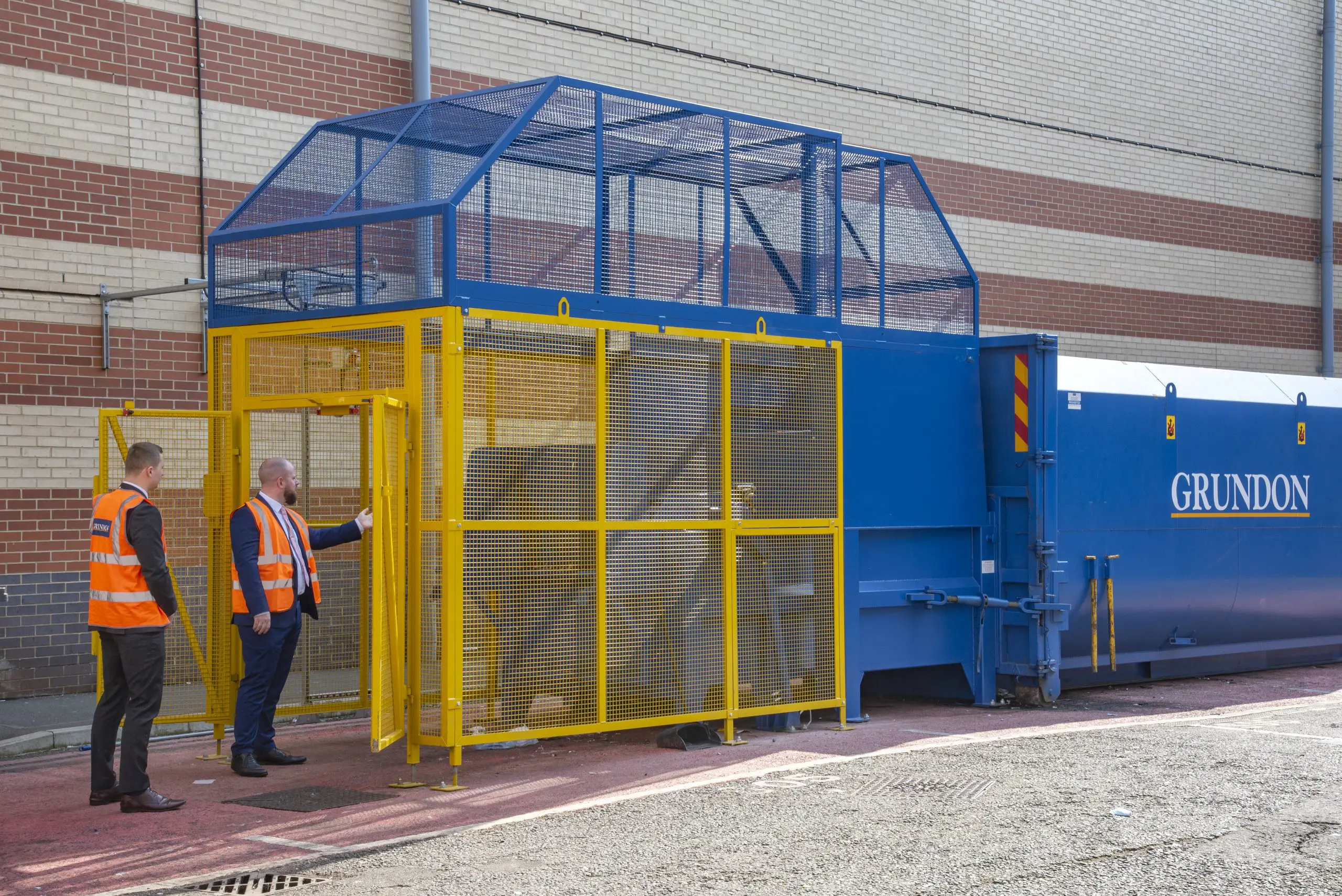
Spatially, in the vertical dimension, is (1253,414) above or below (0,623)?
above

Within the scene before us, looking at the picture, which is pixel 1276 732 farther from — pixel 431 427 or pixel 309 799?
pixel 309 799

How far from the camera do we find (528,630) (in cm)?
808

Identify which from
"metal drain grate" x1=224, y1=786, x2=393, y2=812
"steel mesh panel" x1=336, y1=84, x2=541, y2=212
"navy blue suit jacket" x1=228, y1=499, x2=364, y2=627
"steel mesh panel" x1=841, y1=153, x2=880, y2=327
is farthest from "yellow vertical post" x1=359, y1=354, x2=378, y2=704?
"steel mesh panel" x1=841, y1=153, x2=880, y2=327

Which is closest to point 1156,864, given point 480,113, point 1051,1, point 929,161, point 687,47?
point 480,113

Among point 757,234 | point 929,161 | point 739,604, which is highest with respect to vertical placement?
point 929,161

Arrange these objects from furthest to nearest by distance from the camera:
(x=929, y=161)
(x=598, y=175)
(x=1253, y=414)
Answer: (x=929, y=161)
(x=1253, y=414)
(x=598, y=175)

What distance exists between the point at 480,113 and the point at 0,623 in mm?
5696

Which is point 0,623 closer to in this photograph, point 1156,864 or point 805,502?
point 805,502

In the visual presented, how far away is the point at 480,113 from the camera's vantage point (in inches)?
339

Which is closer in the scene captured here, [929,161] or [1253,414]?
[1253,414]

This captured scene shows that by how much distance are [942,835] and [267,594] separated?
160 inches

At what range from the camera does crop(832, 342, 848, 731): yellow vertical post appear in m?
9.52

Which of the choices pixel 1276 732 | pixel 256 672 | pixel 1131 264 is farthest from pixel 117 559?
pixel 1131 264

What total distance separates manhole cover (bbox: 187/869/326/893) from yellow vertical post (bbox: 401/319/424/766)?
2093 millimetres
